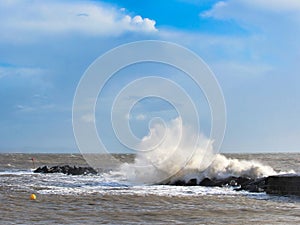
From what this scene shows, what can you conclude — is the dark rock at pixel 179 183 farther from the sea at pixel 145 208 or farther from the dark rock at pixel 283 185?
the dark rock at pixel 283 185

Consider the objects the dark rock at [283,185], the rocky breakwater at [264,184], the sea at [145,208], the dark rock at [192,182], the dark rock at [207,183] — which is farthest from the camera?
the dark rock at [192,182]

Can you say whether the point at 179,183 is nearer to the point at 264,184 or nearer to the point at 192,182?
the point at 192,182

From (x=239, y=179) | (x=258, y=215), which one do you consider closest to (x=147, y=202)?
(x=258, y=215)

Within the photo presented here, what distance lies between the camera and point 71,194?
2836 centimetres

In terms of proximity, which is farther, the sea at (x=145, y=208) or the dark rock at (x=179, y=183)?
the dark rock at (x=179, y=183)

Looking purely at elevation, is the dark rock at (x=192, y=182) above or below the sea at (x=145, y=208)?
above

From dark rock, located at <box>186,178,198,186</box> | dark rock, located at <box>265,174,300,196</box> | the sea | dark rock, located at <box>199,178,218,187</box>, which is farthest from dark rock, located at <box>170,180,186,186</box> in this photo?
dark rock, located at <box>265,174,300,196</box>

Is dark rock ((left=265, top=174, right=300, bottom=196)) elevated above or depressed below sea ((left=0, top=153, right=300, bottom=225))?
above

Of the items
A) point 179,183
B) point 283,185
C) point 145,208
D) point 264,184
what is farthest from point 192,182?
point 145,208

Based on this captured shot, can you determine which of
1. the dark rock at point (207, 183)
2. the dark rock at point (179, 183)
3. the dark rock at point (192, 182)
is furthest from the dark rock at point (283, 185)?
the dark rock at point (179, 183)

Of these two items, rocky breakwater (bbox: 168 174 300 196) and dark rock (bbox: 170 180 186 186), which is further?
dark rock (bbox: 170 180 186 186)

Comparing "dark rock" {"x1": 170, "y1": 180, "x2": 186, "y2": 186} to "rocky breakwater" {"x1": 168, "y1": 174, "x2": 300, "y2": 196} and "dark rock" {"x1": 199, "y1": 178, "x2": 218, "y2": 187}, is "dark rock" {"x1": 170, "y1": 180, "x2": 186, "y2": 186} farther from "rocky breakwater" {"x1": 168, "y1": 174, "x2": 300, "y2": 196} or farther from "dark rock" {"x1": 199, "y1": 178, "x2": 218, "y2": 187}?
"dark rock" {"x1": 199, "y1": 178, "x2": 218, "y2": 187}

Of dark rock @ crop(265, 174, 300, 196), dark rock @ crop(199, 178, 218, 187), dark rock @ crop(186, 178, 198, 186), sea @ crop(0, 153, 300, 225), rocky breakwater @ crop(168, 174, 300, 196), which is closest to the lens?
sea @ crop(0, 153, 300, 225)

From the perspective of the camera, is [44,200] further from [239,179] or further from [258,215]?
[239,179]
